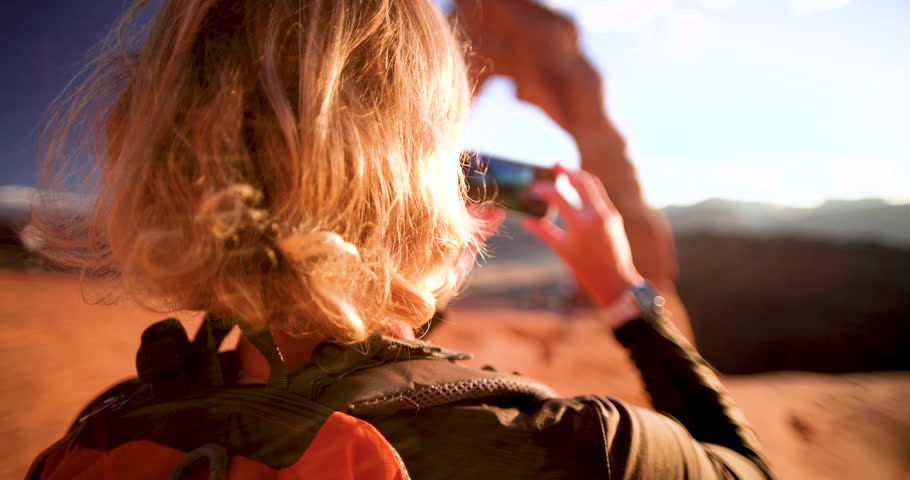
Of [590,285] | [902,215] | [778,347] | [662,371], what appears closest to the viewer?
[662,371]

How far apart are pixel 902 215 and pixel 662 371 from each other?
801 inches

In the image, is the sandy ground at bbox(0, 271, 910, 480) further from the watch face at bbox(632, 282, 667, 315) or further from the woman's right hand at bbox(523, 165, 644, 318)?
the watch face at bbox(632, 282, 667, 315)

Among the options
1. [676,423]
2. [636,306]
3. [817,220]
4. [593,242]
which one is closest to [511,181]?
[593,242]

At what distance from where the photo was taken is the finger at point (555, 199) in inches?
43.0

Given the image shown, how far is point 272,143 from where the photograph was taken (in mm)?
535

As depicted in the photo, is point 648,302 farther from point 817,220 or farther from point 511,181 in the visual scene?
point 817,220

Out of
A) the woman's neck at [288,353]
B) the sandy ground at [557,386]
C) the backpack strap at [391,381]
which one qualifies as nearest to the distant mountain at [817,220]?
the sandy ground at [557,386]

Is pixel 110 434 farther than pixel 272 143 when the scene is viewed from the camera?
Yes

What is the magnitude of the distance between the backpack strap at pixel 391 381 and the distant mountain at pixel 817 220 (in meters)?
19.0

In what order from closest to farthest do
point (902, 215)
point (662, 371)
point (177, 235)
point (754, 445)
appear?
point (177, 235) < point (754, 445) < point (662, 371) < point (902, 215)

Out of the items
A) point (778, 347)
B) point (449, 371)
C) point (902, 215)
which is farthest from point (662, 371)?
point (902, 215)

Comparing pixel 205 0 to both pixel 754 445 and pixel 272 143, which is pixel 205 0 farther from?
pixel 754 445

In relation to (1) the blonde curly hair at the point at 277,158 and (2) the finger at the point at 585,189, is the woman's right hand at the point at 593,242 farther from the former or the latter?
(1) the blonde curly hair at the point at 277,158

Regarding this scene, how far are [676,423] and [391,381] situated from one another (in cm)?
39
